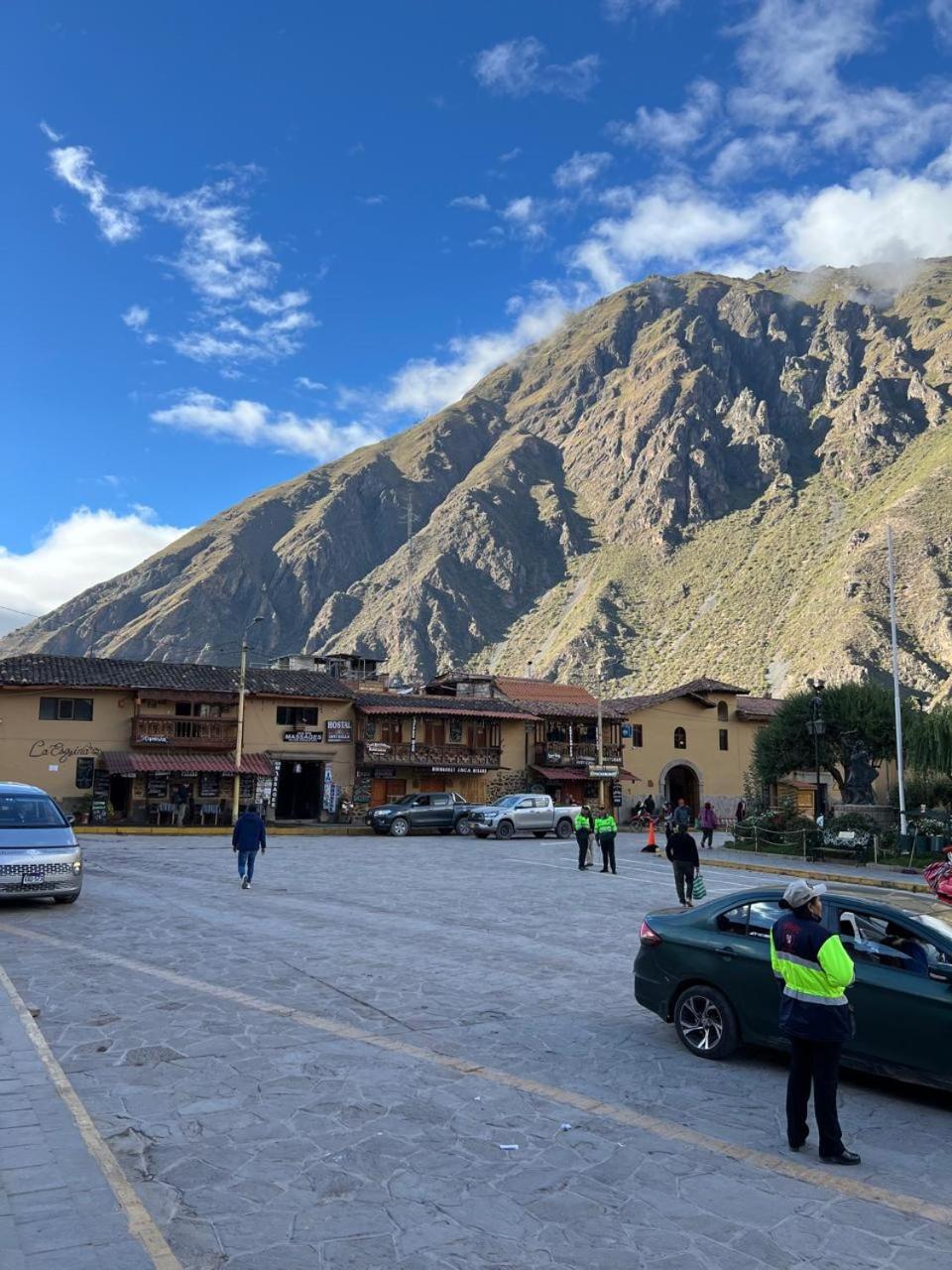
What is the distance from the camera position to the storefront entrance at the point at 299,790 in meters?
45.4

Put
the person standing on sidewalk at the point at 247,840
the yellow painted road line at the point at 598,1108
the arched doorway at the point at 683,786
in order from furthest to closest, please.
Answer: the arched doorway at the point at 683,786 < the person standing on sidewalk at the point at 247,840 < the yellow painted road line at the point at 598,1108

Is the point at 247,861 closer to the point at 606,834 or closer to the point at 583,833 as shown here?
the point at 606,834

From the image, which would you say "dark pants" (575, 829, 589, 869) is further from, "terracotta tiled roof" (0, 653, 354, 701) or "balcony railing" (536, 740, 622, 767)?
"balcony railing" (536, 740, 622, 767)

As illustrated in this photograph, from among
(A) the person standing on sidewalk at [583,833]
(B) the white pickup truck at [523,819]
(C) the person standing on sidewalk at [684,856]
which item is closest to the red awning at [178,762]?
(B) the white pickup truck at [523,819]

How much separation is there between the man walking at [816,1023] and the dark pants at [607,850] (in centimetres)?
1693

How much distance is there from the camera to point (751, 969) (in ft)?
23.8

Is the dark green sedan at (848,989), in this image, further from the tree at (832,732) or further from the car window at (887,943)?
the tree at (832,732)

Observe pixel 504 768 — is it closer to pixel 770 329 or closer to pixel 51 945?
pixel 51 945

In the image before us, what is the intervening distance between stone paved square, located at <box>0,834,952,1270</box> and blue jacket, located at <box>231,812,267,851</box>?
16.1 feet

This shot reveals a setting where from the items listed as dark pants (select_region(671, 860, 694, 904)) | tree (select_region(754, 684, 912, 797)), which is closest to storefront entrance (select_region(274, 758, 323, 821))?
tree (select_region(754, 684, 912, 797))

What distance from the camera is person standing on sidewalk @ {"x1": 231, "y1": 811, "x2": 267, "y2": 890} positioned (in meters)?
17.3

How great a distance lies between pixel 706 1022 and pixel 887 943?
1600 millimetres

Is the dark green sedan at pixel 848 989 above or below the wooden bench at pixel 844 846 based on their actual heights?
above

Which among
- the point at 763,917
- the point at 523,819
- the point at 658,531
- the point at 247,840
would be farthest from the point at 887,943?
the point at 658,531
